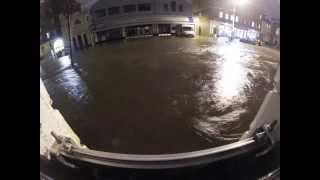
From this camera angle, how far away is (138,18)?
7.02 ft

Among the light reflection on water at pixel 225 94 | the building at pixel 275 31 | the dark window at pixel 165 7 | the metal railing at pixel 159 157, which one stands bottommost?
the metal railing at pixel 159 157

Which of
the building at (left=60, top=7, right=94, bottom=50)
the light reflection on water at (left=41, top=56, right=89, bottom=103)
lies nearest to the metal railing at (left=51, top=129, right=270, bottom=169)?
the light reflection on water at (left=41, top=56, right=89, bottom=103)

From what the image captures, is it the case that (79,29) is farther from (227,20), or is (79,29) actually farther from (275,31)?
(275,31)

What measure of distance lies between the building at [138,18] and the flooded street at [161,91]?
0.04 metres

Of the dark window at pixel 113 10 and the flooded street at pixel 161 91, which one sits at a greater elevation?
the dark window at pixel 113 10

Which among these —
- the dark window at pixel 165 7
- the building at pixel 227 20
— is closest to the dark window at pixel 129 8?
the dark window at pixel 165 7

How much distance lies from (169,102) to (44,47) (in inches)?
20.2

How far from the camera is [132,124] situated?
212cm

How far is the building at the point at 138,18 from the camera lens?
6.97 feet

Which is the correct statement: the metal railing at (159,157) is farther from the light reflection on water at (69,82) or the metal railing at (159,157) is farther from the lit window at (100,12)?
the lit window at (100,12)

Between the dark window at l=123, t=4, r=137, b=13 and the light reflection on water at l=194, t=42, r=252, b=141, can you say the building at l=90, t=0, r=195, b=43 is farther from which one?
the light reflection on water at l=194, t=42, r=252, b=141

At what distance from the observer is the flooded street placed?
2111mm
